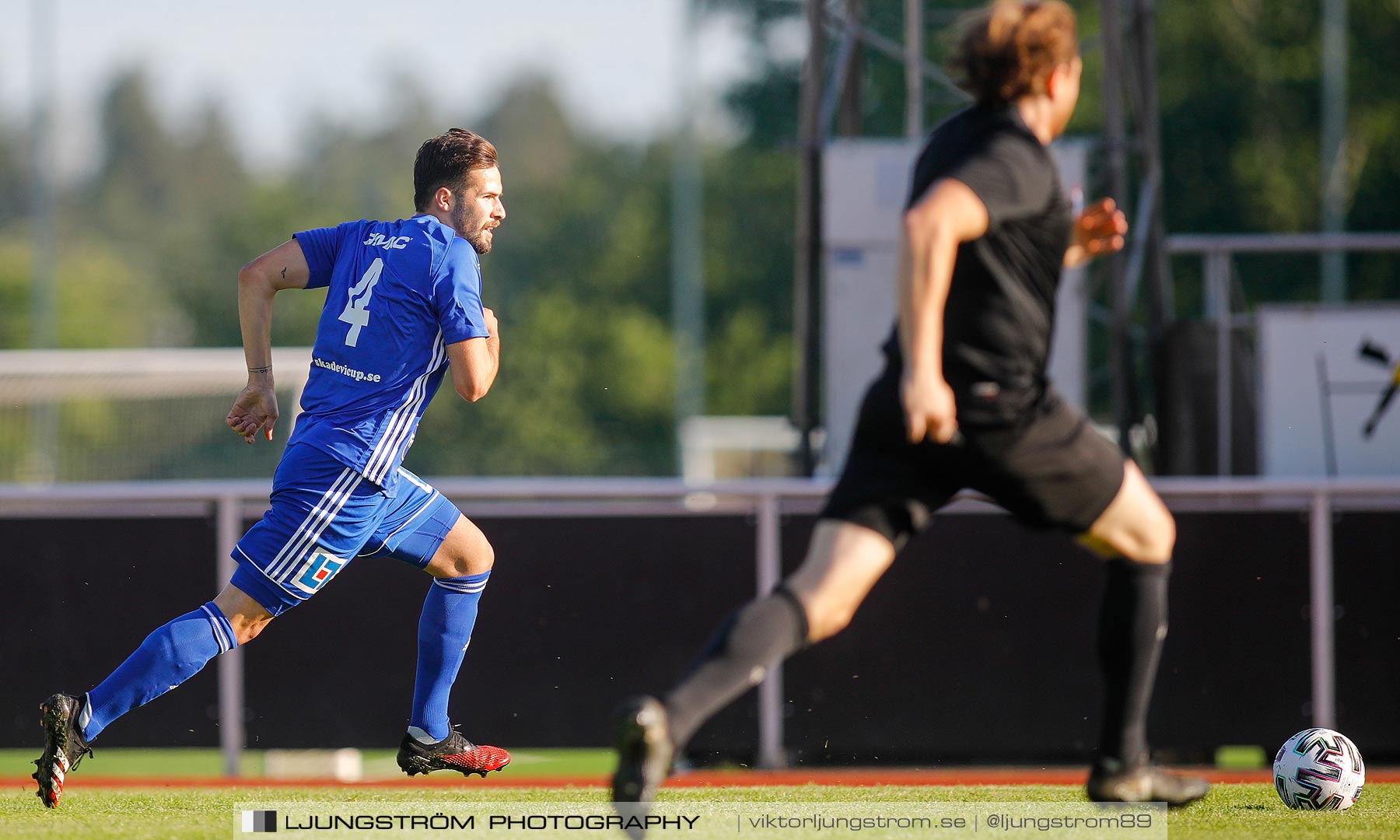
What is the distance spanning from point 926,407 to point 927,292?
0.24 meters

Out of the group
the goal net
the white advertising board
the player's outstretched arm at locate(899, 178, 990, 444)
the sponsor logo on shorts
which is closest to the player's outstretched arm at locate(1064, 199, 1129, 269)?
the player's outstretched arm at locate(899, 178, 990, 444)

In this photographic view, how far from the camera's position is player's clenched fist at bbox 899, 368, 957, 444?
3.67 m

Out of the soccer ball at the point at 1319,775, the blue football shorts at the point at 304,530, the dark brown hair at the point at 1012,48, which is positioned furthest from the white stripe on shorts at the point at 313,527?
the soccer ball at the point at 1319,775

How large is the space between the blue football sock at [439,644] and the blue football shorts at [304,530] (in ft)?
1.59

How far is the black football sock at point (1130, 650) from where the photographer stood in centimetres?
409

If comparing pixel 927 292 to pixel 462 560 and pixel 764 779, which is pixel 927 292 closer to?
pixel 462 560

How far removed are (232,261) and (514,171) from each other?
11693 millimetres

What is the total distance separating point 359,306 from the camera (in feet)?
15.8

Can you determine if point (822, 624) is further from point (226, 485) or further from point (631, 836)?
point (226, 485)

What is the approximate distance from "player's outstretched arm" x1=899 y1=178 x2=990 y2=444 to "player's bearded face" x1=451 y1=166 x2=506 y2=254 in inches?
66.2

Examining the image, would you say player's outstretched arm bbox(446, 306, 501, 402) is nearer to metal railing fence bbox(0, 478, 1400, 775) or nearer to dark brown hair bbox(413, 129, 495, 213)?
dark brown hair bbox(413, 129, 495, 213)

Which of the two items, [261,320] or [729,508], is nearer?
[261,320]

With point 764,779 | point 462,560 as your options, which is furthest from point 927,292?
point 764,779

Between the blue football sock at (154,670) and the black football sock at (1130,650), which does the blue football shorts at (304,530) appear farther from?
the black football sock at (1130,650)
